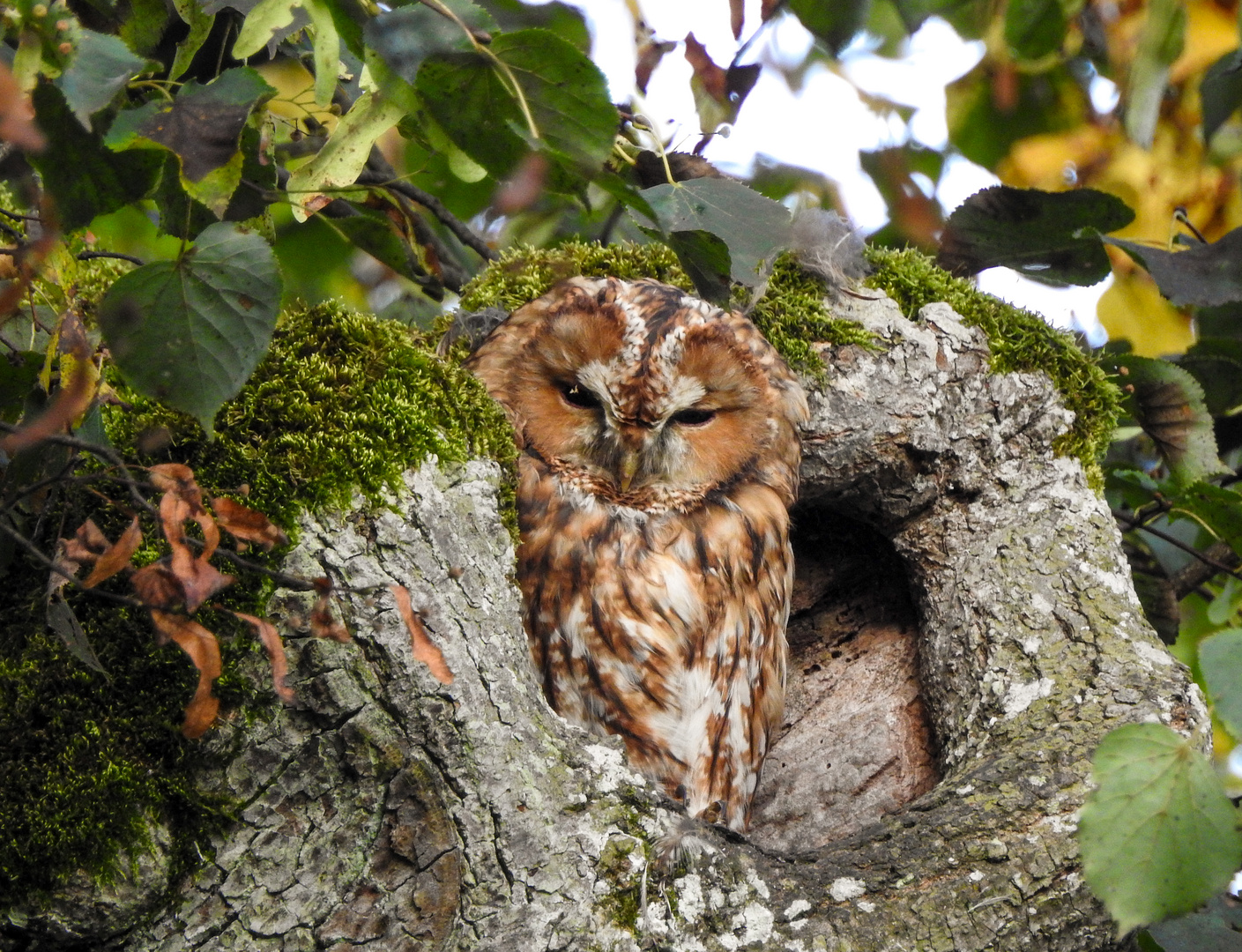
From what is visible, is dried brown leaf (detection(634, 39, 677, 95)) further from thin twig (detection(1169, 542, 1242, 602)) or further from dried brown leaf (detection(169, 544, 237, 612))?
thin twig (detection(1169, 542, 1242, 602))

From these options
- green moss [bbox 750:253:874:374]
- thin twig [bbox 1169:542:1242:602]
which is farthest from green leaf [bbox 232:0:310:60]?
thin twig [bbox 1169:542:1242:602]

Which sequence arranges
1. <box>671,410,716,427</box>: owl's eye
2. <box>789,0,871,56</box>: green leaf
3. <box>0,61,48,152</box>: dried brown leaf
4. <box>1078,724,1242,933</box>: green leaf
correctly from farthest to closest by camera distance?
<box>671,410,716,427</box>: owl's eye
<box>789,0,871,56</box>: green leaf
<box>1078,724,1242,933</box>: green leaf
<box>0,61,48,152</box>: dried brown leaf

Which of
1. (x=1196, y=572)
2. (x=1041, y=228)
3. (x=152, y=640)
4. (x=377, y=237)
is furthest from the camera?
(x=1196, y=572)

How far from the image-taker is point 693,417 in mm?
1965

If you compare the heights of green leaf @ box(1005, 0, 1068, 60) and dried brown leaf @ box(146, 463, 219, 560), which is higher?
green leaf @ box(1005, 0, 1068, 60)

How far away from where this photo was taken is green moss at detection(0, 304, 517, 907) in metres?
1.23

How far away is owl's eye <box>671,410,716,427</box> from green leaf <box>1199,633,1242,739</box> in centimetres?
97

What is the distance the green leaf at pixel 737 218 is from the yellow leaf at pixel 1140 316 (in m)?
1.19

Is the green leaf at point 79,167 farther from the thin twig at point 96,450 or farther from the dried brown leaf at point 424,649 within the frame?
the dried brown leaf at point 424,649

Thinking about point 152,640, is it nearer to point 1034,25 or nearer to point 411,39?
point 411,39

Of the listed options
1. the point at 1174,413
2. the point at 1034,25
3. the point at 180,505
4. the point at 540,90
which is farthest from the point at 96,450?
the point at 1174,413

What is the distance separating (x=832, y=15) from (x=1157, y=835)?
1.37 metres

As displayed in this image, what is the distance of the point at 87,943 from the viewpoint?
1.27 metres

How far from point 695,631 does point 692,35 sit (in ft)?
3.36
